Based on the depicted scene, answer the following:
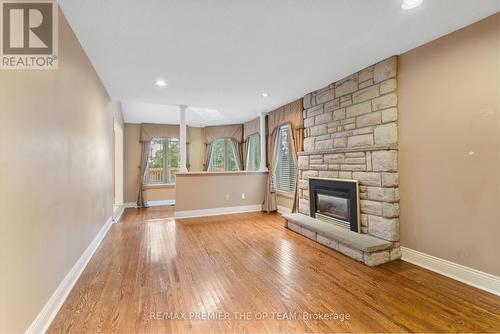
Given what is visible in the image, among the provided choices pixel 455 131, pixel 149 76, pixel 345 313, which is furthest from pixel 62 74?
pixel 455 131

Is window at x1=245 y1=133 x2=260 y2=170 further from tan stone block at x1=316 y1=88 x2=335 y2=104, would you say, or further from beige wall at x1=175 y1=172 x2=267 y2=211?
tan stone block at x1=316 y1=88 x2=335 y2=104

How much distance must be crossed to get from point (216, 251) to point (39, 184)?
6.89 ft

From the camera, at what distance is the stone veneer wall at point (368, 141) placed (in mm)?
→ 2809

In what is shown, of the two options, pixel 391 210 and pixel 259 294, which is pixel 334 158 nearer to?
pixel 391 210

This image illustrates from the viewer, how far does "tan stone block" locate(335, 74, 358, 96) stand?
3.30 m

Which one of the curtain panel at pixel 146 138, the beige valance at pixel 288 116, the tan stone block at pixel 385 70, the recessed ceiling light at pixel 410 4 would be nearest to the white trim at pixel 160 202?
the curtain panel at pixel 146 138

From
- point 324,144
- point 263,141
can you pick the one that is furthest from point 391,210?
point 263,141

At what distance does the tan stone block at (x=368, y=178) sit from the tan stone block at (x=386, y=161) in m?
0.10

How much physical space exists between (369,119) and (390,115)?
28cm

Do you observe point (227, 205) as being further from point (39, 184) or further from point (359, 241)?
point (39, 184)

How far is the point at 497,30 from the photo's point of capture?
6.64 feet

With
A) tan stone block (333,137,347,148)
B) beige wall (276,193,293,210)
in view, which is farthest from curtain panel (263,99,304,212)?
tan stone block (333,137,347,148)

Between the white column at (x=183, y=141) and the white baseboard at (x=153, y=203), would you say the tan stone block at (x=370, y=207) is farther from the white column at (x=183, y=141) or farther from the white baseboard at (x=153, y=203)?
the white baseboard at (x=153, y=203)

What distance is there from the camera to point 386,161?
9.27ft
